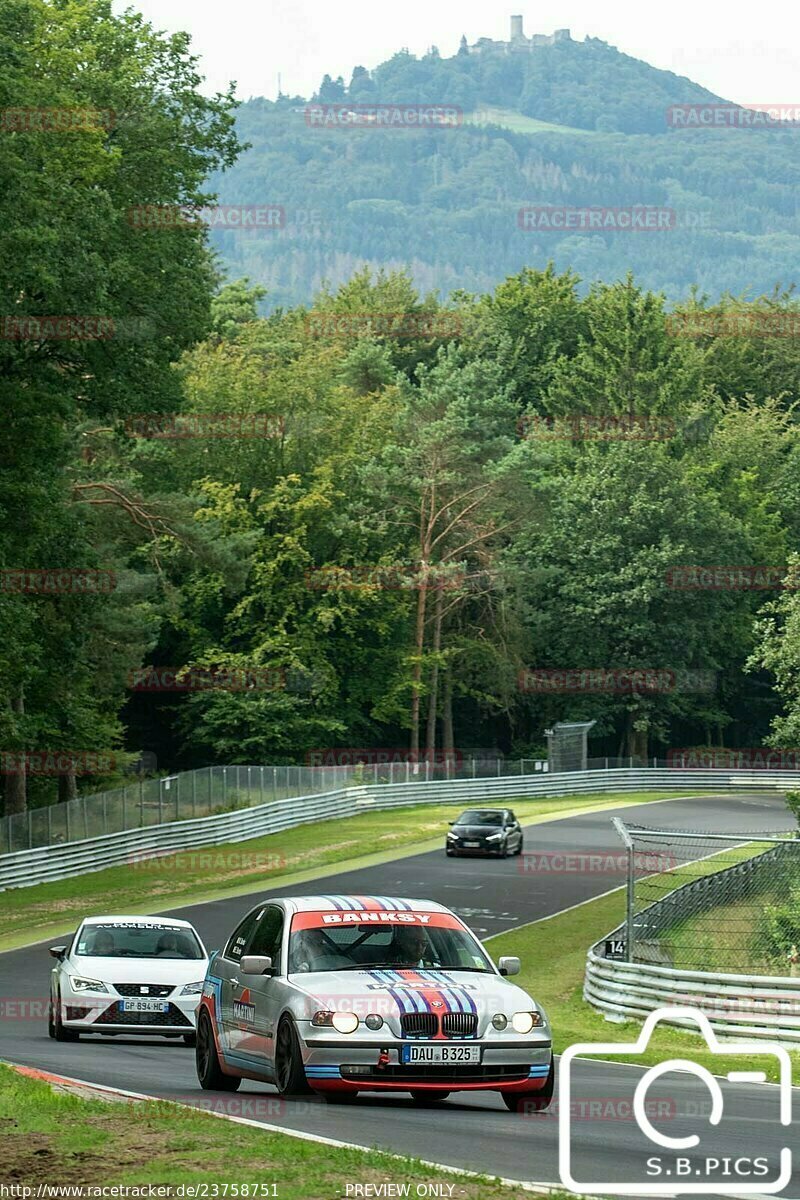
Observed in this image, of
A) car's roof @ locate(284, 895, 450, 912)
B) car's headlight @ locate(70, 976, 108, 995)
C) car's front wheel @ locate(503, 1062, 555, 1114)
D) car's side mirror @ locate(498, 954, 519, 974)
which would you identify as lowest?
car's headlight @ locate(70, 976, 108, 995)

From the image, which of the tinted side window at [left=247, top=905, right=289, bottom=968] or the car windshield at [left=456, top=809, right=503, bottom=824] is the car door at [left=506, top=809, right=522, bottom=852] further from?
the tinted side window at [left=247, top=905, right=289, bottom=968]

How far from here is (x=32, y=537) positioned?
3844 cm

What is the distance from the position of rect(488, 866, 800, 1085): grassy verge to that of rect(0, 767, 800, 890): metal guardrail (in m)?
13.6

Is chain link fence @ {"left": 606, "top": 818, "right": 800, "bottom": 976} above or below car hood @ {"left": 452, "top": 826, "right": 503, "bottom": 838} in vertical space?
above

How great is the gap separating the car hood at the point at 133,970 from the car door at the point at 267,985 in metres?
6.06

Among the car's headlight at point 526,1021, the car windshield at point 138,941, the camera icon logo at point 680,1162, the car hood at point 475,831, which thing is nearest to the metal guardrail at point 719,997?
the car windshield at point 138,941

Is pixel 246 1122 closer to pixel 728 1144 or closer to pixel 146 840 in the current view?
pixel 728 1144

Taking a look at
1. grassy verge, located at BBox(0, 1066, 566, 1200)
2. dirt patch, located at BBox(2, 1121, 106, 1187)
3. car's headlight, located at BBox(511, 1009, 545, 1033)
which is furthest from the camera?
car's headlight, located at BBox(511, 1009, 545, 1033)

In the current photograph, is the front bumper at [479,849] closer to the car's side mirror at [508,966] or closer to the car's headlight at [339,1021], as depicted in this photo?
the car's side mirror at [508,966]

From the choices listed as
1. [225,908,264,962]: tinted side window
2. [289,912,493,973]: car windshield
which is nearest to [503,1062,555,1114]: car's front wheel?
[289,912,493,973]: car windshield

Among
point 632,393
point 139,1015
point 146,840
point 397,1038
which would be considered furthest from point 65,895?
point 632,393

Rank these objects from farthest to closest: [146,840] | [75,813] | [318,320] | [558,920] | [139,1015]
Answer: [318,320] < [146,840] < [75,813] < [558,920] < [139,1015]

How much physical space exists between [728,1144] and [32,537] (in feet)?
96.8

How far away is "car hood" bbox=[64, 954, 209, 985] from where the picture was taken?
19.7 m
